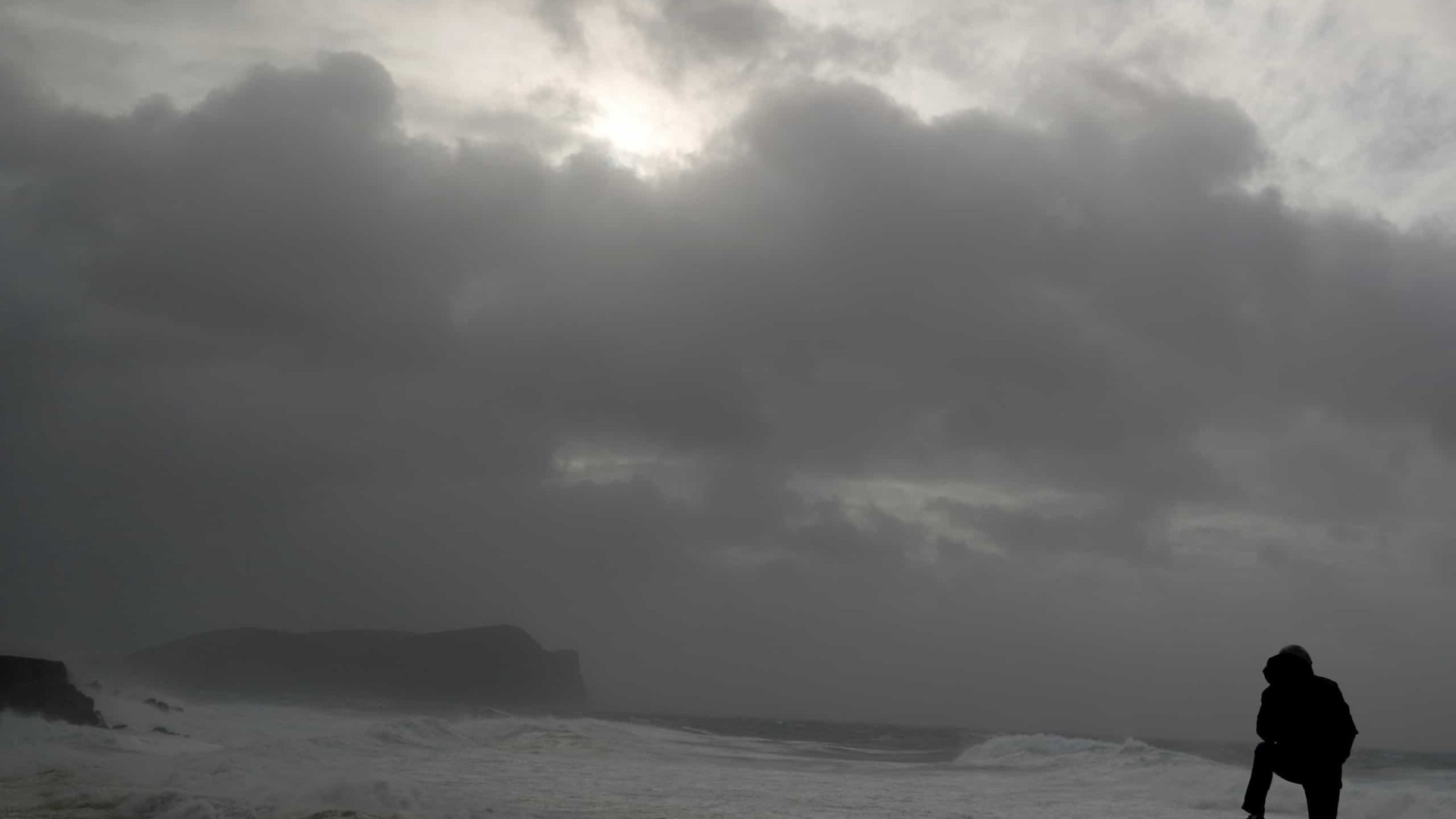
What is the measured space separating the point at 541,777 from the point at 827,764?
12.9 metres

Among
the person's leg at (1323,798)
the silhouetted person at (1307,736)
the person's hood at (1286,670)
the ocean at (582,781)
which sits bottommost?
the ocean at (582,781)

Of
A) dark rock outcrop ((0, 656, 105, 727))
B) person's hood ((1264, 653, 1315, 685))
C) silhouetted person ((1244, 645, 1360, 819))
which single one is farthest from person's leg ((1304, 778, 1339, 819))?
dark rock outcrop ((0, 656, 105, 727))

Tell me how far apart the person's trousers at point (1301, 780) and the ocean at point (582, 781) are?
6567 mm

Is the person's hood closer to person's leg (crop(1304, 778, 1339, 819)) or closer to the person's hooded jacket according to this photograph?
the person's hooded jacket

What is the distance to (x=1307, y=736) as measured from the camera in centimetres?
819

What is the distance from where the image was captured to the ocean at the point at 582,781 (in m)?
11.7

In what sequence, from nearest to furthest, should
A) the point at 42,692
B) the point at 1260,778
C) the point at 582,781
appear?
the point at 1260,778 < the point at 582,781 < the point at 42,692

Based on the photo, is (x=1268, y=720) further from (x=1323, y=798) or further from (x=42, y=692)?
(x=42, y=692)

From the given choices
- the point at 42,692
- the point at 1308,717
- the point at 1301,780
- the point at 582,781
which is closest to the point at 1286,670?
the point at 1308,717

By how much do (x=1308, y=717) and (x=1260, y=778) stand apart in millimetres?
584

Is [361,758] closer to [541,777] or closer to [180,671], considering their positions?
[541,777]

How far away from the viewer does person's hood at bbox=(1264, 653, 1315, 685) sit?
326 inches

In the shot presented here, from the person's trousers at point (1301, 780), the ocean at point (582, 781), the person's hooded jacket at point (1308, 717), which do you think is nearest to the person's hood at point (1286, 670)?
the person's hooded jacket at point (1308, 717)

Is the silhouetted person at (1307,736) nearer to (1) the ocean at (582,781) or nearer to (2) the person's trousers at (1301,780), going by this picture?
(2) the person's trousers at (1301,780)
